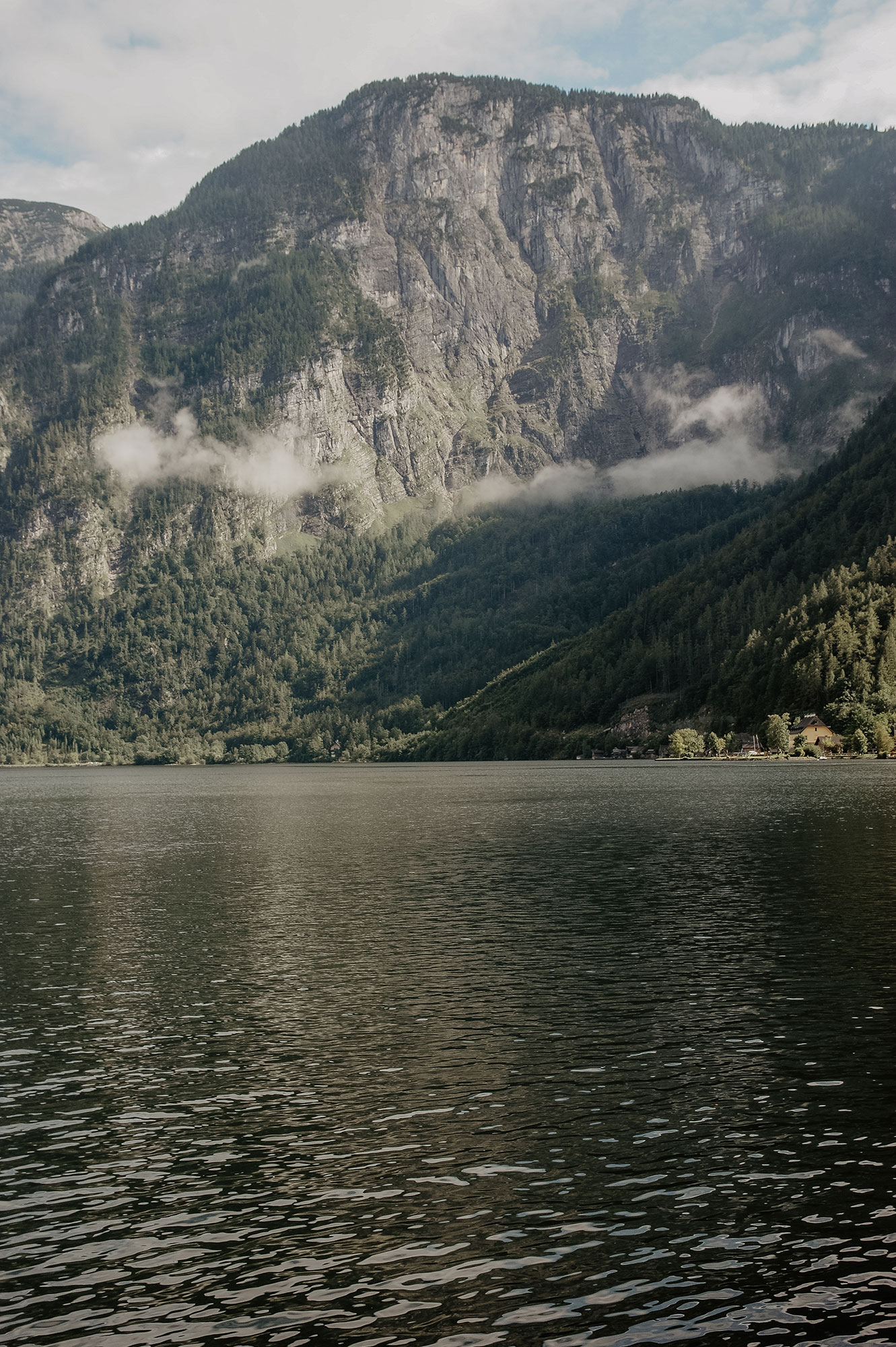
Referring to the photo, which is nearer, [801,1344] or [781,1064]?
[801,1344]

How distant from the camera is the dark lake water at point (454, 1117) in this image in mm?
20734

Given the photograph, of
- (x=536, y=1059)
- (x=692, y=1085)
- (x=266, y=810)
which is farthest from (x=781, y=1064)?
(x=266, y=810)

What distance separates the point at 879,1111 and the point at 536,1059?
10493 mm

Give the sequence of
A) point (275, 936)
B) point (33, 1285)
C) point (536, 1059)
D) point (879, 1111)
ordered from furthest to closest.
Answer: point (275, 936), point (536, 1059), point (879, 1111), point (33, 1285)

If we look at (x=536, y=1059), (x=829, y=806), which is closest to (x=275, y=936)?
(x=536, y=1059)

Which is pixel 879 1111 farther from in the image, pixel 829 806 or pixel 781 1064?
pixel 829 806

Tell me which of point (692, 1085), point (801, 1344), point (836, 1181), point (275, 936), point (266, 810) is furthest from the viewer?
point (266, 810)

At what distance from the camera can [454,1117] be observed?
30109mm

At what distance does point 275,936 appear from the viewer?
58.0 meters

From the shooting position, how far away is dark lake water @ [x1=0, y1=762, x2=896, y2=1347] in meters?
20.7

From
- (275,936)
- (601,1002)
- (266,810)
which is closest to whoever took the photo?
(601,1002)

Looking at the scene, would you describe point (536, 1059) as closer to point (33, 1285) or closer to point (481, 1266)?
point (481, 1266)

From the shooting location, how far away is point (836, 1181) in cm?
2541

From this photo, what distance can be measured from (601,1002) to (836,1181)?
1709 centimetres
